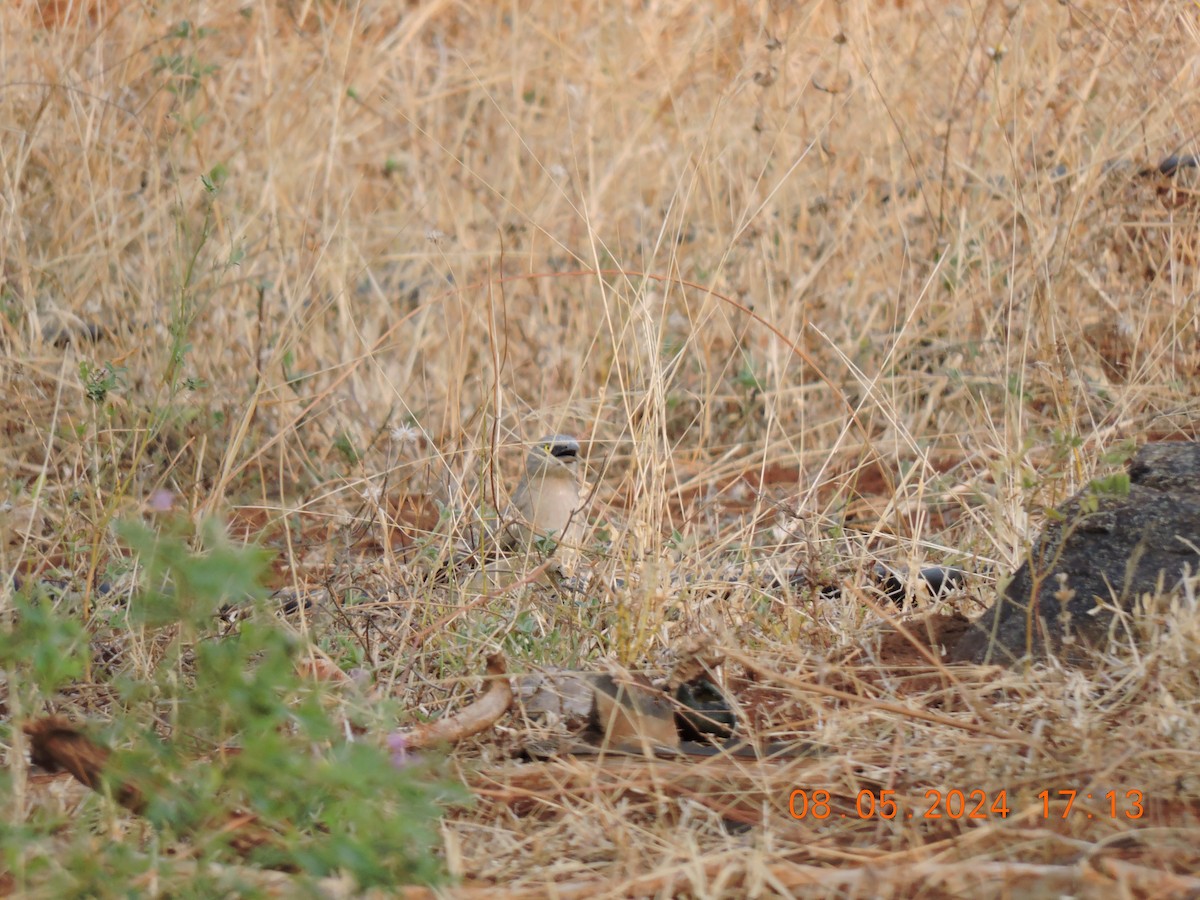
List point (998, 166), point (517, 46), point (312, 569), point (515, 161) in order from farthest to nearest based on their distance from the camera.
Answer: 1. point (517, 46)
2. point (515, 161)
3. point (998, 166)
4. point (312, 569)

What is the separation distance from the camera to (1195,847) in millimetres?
1559

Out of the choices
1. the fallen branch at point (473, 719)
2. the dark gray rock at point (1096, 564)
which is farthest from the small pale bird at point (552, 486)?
the dark gray rock at point (1096, 564)

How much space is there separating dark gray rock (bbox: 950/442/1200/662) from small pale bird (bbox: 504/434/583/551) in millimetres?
980

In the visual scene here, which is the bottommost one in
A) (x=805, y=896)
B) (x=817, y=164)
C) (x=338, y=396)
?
(x=338, y=396)

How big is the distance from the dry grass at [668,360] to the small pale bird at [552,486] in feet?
0.33

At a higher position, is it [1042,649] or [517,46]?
[517,46]

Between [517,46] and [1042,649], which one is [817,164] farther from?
[1042,649]

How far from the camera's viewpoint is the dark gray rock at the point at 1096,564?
2.08 m

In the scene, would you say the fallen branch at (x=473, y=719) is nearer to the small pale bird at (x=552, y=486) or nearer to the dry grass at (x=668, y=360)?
the dry grass at (x=668, y=360)

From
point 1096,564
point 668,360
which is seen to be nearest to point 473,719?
point 1096,564

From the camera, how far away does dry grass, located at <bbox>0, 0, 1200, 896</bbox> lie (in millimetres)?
1805

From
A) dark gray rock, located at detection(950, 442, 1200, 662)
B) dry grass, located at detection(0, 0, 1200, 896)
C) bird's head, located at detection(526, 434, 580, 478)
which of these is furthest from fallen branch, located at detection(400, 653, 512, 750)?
bird's head, located at detection(526, 434, 580, 478)

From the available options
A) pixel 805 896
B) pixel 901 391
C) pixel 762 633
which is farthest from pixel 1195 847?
pixel 901 391

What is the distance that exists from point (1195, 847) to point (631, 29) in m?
4.98
